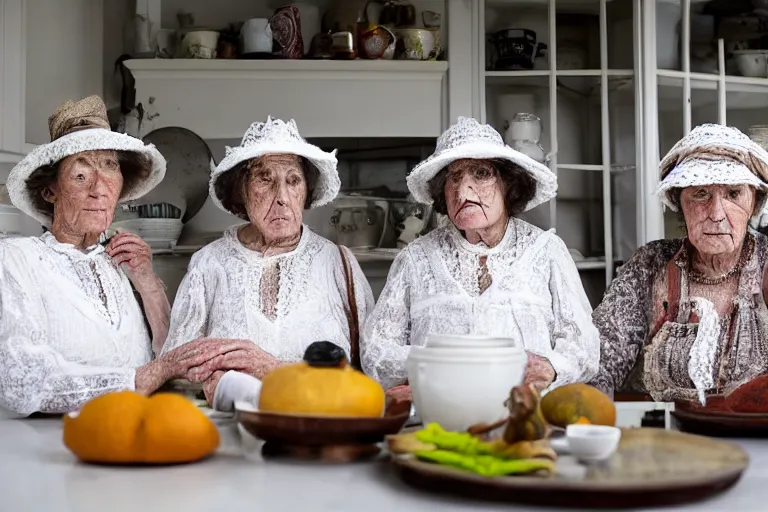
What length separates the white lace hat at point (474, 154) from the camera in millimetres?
2533

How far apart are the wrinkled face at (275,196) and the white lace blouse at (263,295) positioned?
8 centimetres

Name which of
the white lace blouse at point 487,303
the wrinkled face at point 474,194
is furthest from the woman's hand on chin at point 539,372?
the wrinkled face at point 474,194

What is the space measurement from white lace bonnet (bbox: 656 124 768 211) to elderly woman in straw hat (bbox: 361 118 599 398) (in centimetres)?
38

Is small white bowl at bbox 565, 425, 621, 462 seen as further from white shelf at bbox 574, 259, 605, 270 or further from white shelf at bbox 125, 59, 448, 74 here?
white shelf at bbox 125, 59, 448, 74

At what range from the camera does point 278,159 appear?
267 cm

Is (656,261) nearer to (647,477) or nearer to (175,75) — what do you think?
(647,477)

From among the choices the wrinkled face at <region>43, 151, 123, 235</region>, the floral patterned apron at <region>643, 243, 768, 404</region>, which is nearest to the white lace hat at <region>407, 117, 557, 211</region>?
the floral patterned apron at <region>643, 243, 768, 404</region>

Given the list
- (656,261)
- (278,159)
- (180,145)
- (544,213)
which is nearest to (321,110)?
(180,145)

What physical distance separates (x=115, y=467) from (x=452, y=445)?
1.51 feet

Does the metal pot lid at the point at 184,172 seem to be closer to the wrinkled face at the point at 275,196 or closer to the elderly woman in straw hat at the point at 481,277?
the wrinkled face at the point at 275,196

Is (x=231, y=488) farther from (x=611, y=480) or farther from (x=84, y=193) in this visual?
(x=84, y=193)

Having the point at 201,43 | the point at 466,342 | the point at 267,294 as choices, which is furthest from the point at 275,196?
the point at 201,43

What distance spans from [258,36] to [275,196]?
180 cm

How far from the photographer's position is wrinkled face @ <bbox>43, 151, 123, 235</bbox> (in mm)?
2502
